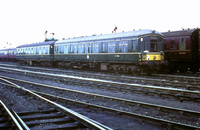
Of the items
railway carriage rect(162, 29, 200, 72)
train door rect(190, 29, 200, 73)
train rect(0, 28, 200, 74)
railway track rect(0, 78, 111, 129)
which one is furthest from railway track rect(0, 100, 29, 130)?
train door rect(190, 29, 200, 73)

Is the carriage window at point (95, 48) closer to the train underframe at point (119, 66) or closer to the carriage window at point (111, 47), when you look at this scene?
the train underframe at point (119, 66)

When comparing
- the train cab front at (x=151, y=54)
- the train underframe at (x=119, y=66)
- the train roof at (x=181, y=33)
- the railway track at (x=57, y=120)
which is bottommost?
the railway track at (x=57, y=120)

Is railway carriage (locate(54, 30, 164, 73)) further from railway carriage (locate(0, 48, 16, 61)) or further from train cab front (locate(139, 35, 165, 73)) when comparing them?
railway carriage (locate(0, 48, 16, 61))

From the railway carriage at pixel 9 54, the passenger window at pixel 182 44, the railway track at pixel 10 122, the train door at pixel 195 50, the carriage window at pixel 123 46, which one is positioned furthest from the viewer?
the railway carriage at pixel 9 54

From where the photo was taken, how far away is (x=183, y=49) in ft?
63.8

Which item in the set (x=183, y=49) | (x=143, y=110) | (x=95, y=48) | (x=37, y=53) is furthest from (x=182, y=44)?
(x=37, y=53)

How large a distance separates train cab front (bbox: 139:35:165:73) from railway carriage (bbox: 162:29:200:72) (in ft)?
7.68

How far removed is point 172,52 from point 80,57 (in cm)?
970

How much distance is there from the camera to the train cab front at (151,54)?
55.4 ft

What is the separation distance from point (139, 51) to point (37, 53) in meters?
21.0

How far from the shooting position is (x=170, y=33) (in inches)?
824

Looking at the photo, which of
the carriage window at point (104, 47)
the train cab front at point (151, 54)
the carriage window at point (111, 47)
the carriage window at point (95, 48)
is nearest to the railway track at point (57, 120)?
the train cab front at point (151, 54)

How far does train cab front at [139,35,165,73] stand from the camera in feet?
55.4

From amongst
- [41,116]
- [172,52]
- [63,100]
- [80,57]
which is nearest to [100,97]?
[63,100]
